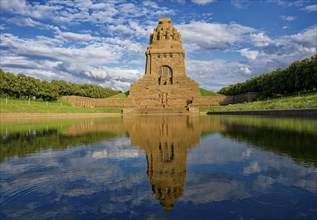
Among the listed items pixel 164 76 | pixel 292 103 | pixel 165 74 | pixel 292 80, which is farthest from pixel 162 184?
pixel 165 74

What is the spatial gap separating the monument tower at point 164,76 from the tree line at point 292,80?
15924mm

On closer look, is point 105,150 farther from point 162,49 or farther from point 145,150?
point 162,49

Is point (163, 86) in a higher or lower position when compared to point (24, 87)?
higher

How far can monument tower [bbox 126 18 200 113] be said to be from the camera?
64812mm

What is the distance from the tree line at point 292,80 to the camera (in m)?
51.4

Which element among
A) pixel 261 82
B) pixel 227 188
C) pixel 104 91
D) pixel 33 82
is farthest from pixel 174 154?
pixel 104 91

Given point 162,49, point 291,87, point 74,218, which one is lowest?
point 74,218

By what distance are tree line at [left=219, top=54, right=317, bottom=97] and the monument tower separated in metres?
15.9

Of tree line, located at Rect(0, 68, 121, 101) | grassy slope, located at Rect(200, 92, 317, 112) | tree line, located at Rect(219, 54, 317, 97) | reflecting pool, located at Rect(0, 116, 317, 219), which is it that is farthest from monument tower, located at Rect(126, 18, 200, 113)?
reflecting pool, located at Rect(0, 116, 317, 219)

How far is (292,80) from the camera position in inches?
2212

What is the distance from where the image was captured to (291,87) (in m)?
56.8

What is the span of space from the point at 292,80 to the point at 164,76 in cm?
3356

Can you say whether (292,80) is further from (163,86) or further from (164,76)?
(164,76)

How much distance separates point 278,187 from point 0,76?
5882cm
